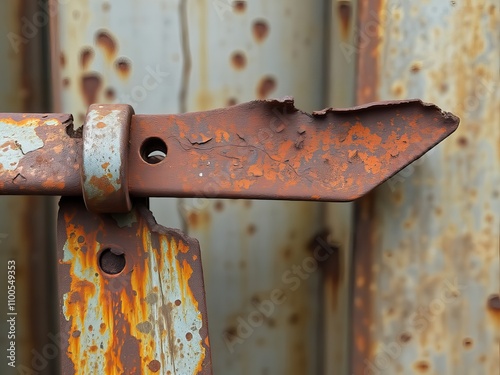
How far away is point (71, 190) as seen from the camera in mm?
471

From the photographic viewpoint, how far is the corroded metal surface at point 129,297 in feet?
1.61

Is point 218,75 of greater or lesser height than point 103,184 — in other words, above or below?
above

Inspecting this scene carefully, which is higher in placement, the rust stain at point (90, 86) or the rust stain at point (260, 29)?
the rust stain at point (260, 29)

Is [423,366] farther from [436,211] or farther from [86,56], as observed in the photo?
[86,56]

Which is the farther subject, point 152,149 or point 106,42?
point 106,42

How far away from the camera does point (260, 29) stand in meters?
0.64

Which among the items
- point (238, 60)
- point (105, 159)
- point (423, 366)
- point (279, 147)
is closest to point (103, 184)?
point (105, 159)

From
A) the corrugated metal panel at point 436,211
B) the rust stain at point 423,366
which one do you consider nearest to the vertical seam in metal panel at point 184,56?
the corrugated metal panel at point 436,211

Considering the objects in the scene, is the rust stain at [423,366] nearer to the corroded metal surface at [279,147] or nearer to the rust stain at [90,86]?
the corroded metal surface at [279,147]

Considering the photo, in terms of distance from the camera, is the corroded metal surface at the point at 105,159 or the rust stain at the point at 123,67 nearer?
the corroded metal surface at the point at 105,159

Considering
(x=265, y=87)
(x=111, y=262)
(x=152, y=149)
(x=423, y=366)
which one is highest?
(x=265, y=87)

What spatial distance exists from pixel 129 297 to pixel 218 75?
286 mm

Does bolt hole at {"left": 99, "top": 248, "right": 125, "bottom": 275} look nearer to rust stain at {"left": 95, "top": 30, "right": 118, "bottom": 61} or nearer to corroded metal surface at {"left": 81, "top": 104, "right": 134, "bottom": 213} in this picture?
corroded metal surface at {"left": 81, "top": 104, "right": 134, "bottom": 213}

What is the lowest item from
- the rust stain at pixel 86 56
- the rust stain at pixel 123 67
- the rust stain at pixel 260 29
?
the rust stain at pixel 123 67
